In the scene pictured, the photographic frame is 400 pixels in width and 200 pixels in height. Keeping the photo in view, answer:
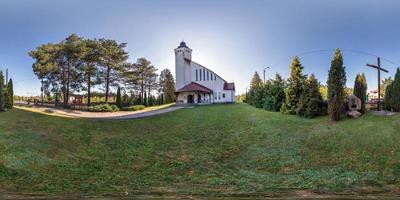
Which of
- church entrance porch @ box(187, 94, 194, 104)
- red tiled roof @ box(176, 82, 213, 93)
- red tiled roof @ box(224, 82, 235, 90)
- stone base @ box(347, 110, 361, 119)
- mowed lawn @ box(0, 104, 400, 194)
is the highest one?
red tiled roof @ box(224, 82, 235, 90)

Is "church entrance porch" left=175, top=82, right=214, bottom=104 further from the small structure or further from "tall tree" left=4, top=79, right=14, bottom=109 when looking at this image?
the small structure

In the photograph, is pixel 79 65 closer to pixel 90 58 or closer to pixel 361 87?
pixel 90 58

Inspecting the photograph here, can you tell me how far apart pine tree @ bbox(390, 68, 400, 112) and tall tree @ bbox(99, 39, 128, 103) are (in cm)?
3186

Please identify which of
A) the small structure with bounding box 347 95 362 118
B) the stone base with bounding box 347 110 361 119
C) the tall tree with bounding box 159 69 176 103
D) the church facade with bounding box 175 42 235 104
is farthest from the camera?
the tall tree with bounding box 159 69 176 103

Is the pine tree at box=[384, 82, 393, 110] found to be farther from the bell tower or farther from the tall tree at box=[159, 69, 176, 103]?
the tall tree at box=[159, 69, 176, 103]

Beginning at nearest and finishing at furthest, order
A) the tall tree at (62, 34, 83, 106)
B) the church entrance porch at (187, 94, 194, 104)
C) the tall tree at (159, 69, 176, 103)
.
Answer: the tall tree at (62, 34, 83, 106) < the church entrance porch at (187, 94, 194, 104) < the tall tree at (159, 69, 176, 103)

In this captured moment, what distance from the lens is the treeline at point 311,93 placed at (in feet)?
62.2

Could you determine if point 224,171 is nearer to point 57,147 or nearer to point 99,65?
point 57,147

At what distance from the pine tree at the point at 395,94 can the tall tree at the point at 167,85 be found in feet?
185

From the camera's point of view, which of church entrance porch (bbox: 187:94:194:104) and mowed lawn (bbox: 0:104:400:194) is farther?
church entrance porch (bbox: 187:94:194:104)

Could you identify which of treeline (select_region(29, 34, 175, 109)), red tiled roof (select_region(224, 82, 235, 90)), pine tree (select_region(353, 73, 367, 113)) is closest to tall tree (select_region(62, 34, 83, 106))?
→ treeline (select_region(29, 34, 175, 109))

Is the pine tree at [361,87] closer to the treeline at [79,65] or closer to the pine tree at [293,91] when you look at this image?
the pine tree at [293,91]

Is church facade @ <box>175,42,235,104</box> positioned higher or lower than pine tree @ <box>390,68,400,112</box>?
higher

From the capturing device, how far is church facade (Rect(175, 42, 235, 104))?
55.8m
